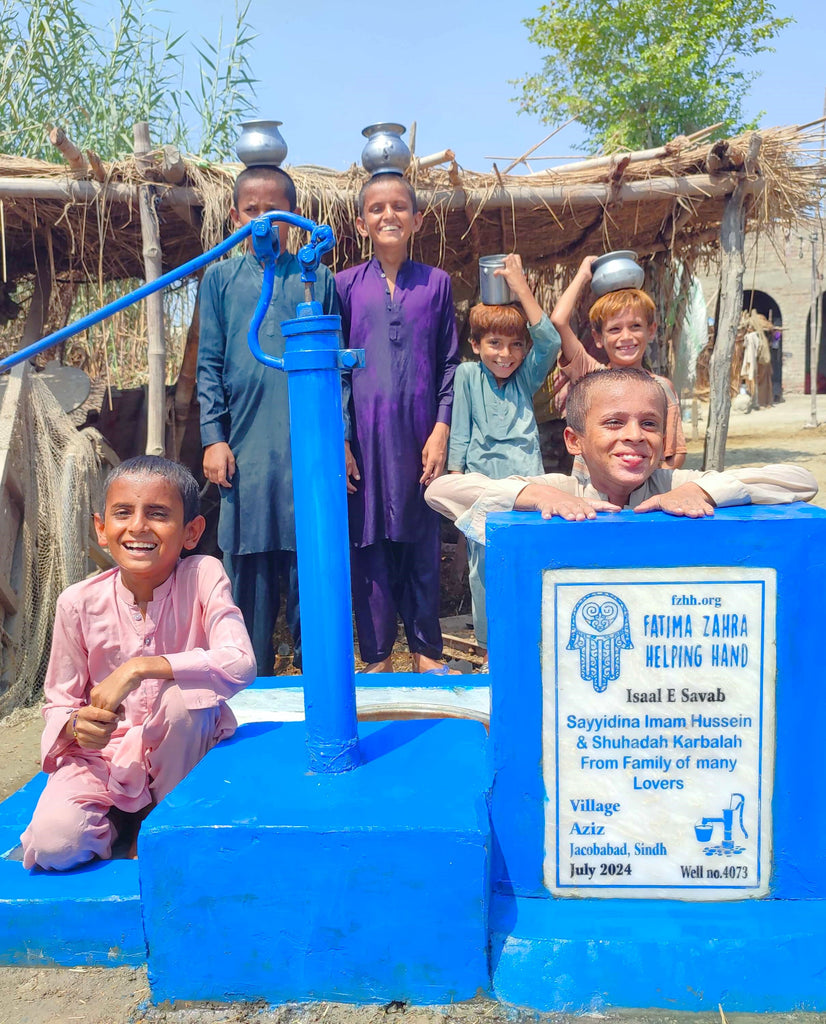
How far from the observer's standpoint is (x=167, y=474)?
6.82 ft

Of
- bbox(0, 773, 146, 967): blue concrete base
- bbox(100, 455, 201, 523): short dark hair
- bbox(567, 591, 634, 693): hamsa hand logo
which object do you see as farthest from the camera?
bbox(100, 455, 201, 523): short dark hair

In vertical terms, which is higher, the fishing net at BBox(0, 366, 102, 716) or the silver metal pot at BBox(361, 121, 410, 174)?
the silver metal pot at BBox(361, 121, 410, 174)

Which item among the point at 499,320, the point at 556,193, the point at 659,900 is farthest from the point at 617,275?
the point at 659,900

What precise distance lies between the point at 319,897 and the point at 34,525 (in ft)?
9.63

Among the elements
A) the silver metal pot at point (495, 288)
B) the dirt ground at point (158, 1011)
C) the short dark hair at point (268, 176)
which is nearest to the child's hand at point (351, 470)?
the silver metal pot at point (495, 288)

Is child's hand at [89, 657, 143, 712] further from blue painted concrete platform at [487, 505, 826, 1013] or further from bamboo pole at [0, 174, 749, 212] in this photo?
bamboo pole at [0, 174, 749, 212]

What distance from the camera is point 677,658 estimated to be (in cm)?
171

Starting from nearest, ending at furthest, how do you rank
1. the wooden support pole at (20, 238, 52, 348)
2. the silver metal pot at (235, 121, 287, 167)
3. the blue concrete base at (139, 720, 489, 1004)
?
the blue concrete base at (139, 720, 489, 1004) → the silver metal pot at (235, 121, 287, 167) → the wooden support pole at (20, 238, 52, 348)

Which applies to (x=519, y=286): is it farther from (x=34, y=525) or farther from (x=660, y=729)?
(x=34, y=525)

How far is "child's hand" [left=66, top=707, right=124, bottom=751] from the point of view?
185 cm

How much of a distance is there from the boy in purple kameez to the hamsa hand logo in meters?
1.62

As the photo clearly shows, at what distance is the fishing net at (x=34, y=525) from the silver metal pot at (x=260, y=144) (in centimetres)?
152

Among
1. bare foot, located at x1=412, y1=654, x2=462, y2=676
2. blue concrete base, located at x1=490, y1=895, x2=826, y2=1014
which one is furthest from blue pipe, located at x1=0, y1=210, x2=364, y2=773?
bare foot, located at x1=412, y1=654, x2=462, y2=676

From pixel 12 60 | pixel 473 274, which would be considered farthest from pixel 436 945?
pixel 12 60
